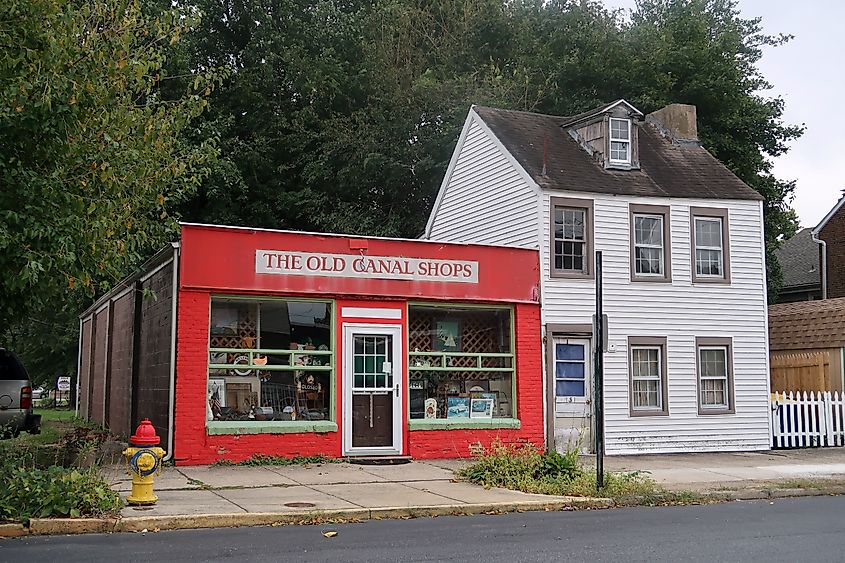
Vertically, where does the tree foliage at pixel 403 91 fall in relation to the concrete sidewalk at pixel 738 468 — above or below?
above

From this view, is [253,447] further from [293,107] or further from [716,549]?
[293,107]

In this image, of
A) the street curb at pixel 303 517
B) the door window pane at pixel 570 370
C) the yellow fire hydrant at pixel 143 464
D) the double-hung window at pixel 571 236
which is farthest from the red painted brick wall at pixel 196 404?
the double-hung window at pixel 571 236

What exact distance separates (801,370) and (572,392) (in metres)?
6.96

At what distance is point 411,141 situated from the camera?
3200 centimetres

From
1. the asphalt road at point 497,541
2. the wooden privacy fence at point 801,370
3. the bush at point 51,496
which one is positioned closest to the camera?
the asphalt road at point 497,541

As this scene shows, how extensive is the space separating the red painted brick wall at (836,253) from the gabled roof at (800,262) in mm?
2758

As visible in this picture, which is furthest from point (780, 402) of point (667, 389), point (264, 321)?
point (264, 321)

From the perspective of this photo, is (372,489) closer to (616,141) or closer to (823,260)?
(616,141)

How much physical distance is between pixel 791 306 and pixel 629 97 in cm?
1055

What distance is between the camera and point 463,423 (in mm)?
18047

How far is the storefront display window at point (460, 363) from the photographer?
59.3ft

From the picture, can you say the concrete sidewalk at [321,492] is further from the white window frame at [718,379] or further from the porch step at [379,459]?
the white window frame at [718,379]

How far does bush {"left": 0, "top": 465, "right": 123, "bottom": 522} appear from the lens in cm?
1006

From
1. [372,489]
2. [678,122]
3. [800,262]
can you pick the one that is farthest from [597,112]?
[800,262]
